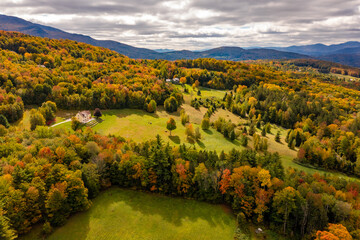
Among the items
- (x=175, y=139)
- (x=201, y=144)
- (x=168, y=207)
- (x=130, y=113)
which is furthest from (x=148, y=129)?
(x=168, y=207)

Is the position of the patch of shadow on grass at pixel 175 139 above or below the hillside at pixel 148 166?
below

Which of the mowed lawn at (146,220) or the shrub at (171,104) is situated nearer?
the mowed lawn at (146,220)

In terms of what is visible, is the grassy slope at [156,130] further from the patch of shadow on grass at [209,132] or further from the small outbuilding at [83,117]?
the small outbuilding at [83,117]

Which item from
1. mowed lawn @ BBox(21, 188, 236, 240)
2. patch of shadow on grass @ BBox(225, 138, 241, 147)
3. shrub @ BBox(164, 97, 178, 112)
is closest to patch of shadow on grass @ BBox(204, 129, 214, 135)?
patch of shadow on grass @ BBox(225, 138, 241, 147)

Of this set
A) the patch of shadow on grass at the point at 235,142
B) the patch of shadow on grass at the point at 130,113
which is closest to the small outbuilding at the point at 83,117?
the patch of shadow on grass at the point at 130,113

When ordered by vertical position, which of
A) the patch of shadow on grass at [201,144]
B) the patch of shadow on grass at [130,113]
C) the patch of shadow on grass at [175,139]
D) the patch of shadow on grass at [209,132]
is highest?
the patch of shadow on grass at [130,113]

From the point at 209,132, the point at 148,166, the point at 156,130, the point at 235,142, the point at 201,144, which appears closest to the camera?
the point at 148,166

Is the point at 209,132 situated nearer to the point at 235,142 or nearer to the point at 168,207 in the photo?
the point at 235,142

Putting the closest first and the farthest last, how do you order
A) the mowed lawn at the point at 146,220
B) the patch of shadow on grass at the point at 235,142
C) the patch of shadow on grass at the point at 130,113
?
the mowed lawn at the point at 146,220 < the patch of shadow on grass at the point at 235,142 < the patch of shadow on grass at the point at 130,113

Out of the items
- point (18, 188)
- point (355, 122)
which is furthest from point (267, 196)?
point (355, 122)
